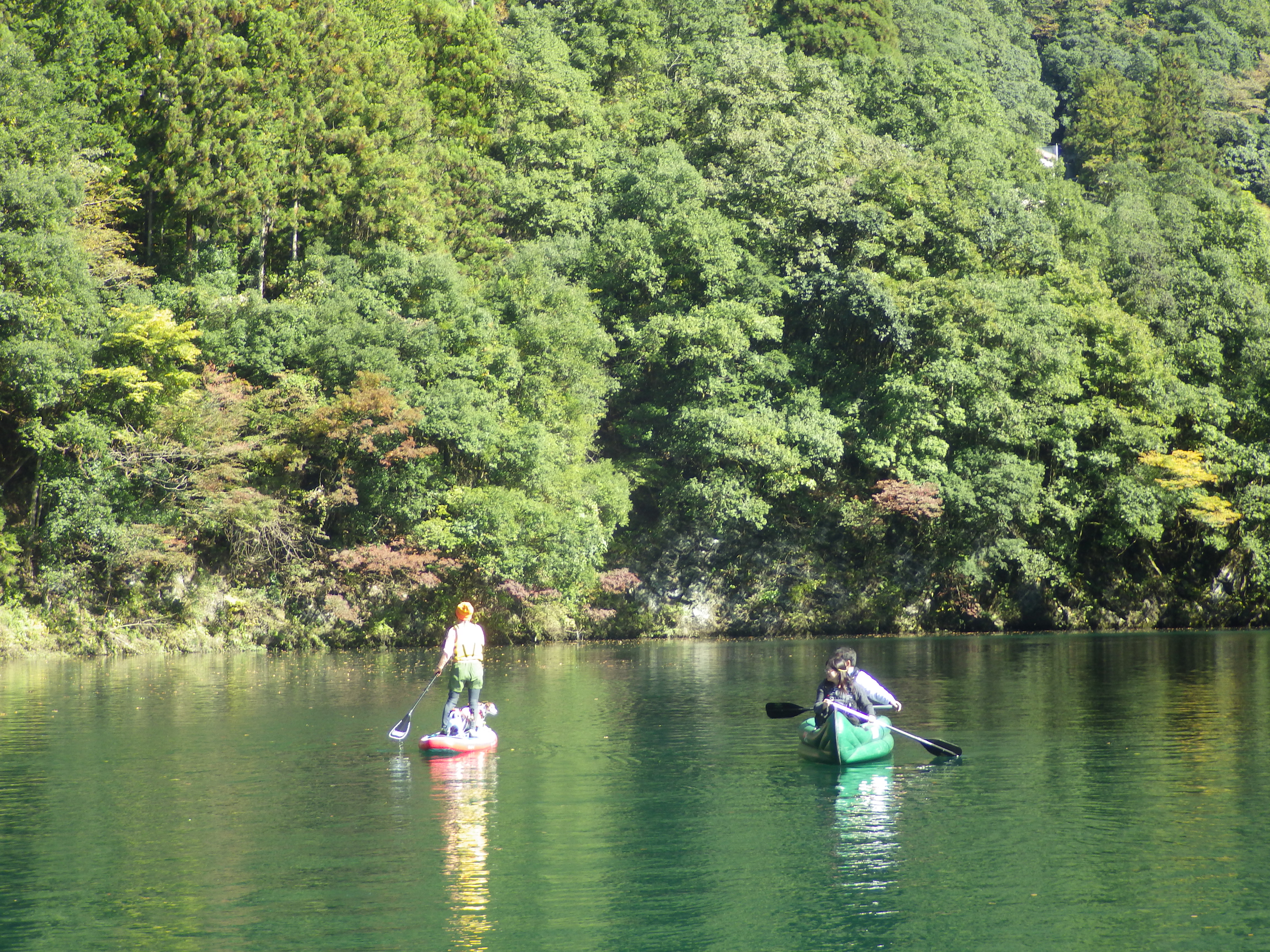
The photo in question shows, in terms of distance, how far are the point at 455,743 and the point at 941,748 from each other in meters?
6.02

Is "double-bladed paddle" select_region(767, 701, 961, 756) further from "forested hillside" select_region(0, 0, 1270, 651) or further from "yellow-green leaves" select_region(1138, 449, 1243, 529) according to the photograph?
"yellow-green leaves" select_region(1138, 449, 1243, 529)

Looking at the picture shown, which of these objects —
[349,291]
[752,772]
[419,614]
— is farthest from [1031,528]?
[752,772]

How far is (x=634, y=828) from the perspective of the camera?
1177 cm

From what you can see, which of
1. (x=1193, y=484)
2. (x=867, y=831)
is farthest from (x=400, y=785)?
(x=1193, y=484)

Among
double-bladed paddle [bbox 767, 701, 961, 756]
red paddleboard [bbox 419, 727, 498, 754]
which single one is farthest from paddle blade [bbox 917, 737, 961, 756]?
red paddleboard [bbox 419, 727, 498, 754]

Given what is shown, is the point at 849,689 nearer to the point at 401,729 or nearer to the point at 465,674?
the point at 465,674

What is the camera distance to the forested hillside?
34031mm

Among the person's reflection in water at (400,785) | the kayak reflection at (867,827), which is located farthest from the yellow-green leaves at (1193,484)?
the person's reflection in water at (400,785)

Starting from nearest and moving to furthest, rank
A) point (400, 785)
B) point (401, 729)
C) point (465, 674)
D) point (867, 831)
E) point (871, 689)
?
point (867, 831) < point (400, 785) < point (871, 689) < point (465, 674) < point (401, 729)

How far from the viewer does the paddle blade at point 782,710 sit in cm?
1823

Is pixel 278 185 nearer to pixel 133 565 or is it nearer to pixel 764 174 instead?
A: pixel 133 565

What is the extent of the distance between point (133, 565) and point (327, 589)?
17.0 feet

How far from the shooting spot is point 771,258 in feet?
143

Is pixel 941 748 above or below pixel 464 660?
below
